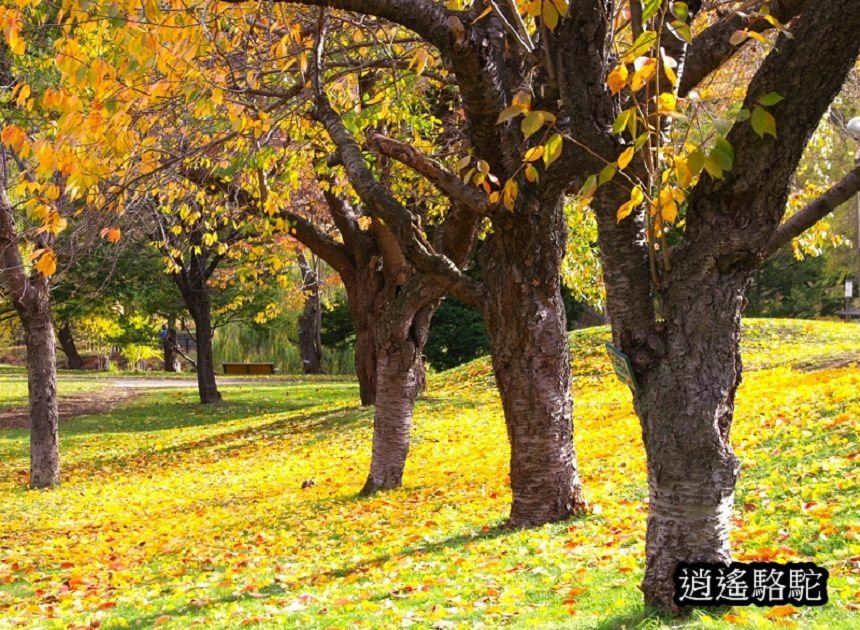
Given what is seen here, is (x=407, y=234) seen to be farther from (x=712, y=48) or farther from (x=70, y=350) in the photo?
(x=70, y=350)

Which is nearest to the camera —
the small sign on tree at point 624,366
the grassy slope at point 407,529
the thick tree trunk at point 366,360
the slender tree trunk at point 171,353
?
the small sign on tree at point 624,366

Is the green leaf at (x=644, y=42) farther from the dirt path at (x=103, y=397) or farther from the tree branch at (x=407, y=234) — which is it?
the dirt path at (x=103, y=397)

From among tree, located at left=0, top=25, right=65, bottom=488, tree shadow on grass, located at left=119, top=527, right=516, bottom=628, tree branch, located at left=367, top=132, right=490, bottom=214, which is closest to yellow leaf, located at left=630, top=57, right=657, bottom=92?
tree branch, located at left=367, top=132, right=490, bottom=214

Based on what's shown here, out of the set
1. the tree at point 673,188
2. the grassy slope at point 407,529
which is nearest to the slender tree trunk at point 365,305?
the grassy slope at point 407,529

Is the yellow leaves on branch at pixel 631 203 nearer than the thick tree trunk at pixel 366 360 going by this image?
Yes

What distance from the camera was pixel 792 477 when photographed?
22.7 ft

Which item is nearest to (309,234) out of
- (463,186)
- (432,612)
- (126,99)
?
(126,99)

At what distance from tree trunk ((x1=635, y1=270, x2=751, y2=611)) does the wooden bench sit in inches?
1306

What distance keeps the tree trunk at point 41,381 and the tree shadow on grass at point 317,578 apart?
7.15 meters

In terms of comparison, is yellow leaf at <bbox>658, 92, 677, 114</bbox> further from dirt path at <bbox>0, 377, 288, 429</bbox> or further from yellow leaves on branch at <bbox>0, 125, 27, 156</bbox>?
dirt path at <bbox>0, 377, 288, 429</bbox>

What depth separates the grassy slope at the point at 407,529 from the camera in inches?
204

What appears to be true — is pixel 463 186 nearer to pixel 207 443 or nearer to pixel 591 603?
pixel 591 603

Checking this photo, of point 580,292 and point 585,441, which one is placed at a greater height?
point 580,292

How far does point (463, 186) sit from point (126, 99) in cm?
271
